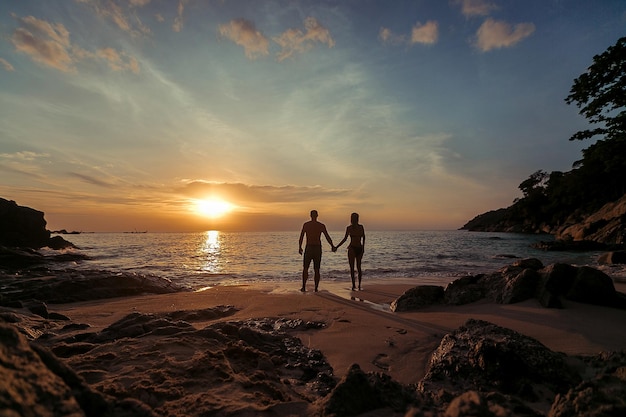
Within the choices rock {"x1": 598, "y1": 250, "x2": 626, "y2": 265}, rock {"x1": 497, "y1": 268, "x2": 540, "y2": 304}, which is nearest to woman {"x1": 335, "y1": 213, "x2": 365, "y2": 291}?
rock {"x1": 497, "y1": 268, "x2": 540, "y2": 304}

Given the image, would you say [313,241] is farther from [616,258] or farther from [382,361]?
[616,258]

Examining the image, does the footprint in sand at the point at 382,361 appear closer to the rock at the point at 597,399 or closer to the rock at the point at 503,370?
the rock at the point at 503,370

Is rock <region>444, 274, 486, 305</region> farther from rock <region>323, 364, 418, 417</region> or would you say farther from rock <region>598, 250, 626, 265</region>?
rock <region>598, 250, 626, 265</region>

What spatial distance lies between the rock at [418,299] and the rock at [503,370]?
10.7 feet

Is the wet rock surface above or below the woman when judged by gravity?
below

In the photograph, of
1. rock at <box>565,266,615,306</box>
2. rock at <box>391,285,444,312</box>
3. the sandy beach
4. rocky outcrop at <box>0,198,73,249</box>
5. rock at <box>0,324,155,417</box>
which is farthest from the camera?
rocky outcrop at <box>0,198,73,249</box>

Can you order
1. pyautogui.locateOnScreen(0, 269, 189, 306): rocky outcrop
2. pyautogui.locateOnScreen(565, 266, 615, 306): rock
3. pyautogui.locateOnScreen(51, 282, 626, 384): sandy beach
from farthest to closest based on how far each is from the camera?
pyautogui.locateOnScreen(0, 269, 189, 306): rocky outcrop → pyautogui.locateOnScreen(565, 266, 615, 306): rock → pyautogui.locateOnScreen(51, 282, 626, 384): sandy beach

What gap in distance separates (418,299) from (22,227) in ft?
132

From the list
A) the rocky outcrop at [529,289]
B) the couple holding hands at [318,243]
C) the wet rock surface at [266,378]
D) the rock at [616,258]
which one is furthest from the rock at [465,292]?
the rock at [616,258]

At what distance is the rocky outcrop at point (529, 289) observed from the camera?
18.5 feet

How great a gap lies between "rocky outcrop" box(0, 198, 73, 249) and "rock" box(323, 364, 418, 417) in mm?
38637

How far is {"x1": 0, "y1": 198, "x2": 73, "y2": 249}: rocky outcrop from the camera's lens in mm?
30172

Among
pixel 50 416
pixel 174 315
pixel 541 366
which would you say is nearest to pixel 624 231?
pixel 541 366

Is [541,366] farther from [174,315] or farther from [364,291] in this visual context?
[364,291]
